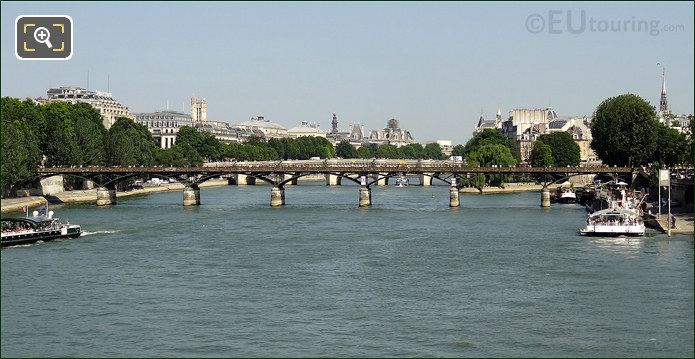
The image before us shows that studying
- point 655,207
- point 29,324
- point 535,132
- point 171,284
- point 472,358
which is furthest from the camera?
point 535,132

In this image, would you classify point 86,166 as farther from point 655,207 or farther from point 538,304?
point 538,304

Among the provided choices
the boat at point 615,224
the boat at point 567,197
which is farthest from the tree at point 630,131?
the boat at point 615,224

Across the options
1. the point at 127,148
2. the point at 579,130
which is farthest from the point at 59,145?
the point at 579,130

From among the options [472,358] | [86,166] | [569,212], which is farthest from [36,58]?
[86,166]

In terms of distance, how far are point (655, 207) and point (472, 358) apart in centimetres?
4196

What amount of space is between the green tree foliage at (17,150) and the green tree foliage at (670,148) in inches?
2023

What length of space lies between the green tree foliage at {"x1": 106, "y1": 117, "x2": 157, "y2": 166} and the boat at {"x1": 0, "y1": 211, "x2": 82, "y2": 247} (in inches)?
1796

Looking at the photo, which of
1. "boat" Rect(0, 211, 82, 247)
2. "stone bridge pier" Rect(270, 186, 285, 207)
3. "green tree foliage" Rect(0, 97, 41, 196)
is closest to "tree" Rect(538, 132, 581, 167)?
"stone bridge pier" Rect(270, 186, 285, 207)

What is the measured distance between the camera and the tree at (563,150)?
12200 centimetres

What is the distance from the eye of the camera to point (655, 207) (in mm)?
A: 61188

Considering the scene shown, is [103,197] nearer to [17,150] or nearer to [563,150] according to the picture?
[17,150]

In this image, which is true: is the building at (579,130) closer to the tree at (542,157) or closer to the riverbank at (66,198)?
the tree at (542,157)

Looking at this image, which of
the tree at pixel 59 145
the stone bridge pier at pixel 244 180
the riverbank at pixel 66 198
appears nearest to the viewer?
the riverbank at pixel 66 198

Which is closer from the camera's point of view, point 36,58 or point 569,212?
point 36,58
